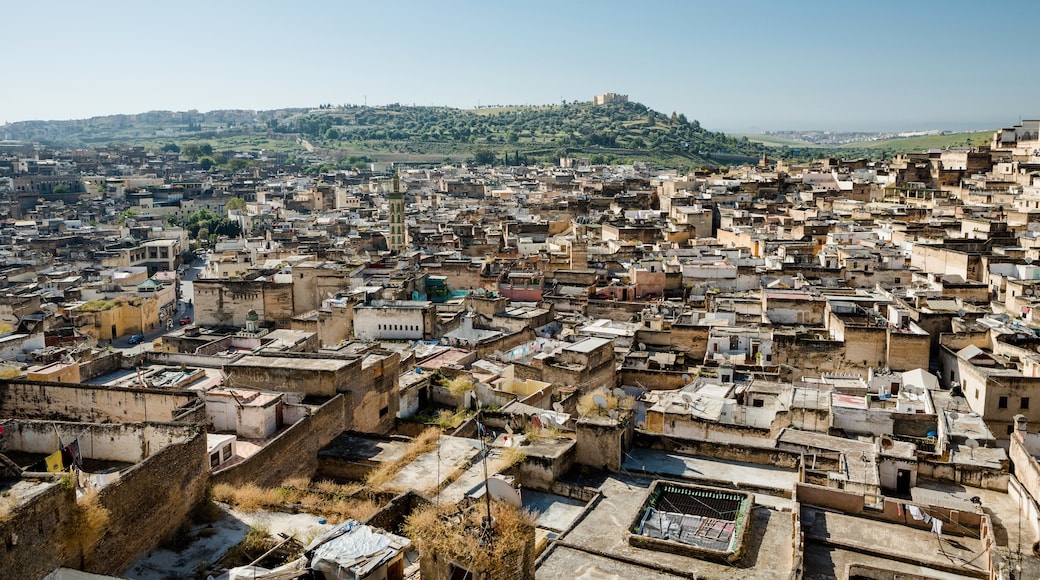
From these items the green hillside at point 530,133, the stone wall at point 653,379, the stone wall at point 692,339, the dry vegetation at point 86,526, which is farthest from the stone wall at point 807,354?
the green hillside at point 530,133

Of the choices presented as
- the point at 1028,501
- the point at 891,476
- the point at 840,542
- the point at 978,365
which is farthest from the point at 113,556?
the point at 978,365

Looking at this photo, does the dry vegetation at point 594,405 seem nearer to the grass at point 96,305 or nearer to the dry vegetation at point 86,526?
the dry vegetation at point 86,526

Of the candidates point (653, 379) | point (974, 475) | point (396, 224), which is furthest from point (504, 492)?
point (396, 224)

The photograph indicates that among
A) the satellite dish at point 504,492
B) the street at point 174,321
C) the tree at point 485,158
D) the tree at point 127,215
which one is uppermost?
the tree at point 485,158

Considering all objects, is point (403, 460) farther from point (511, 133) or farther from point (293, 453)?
point (511, 133)

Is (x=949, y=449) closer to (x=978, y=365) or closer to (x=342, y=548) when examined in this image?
(x=978, y=365)
